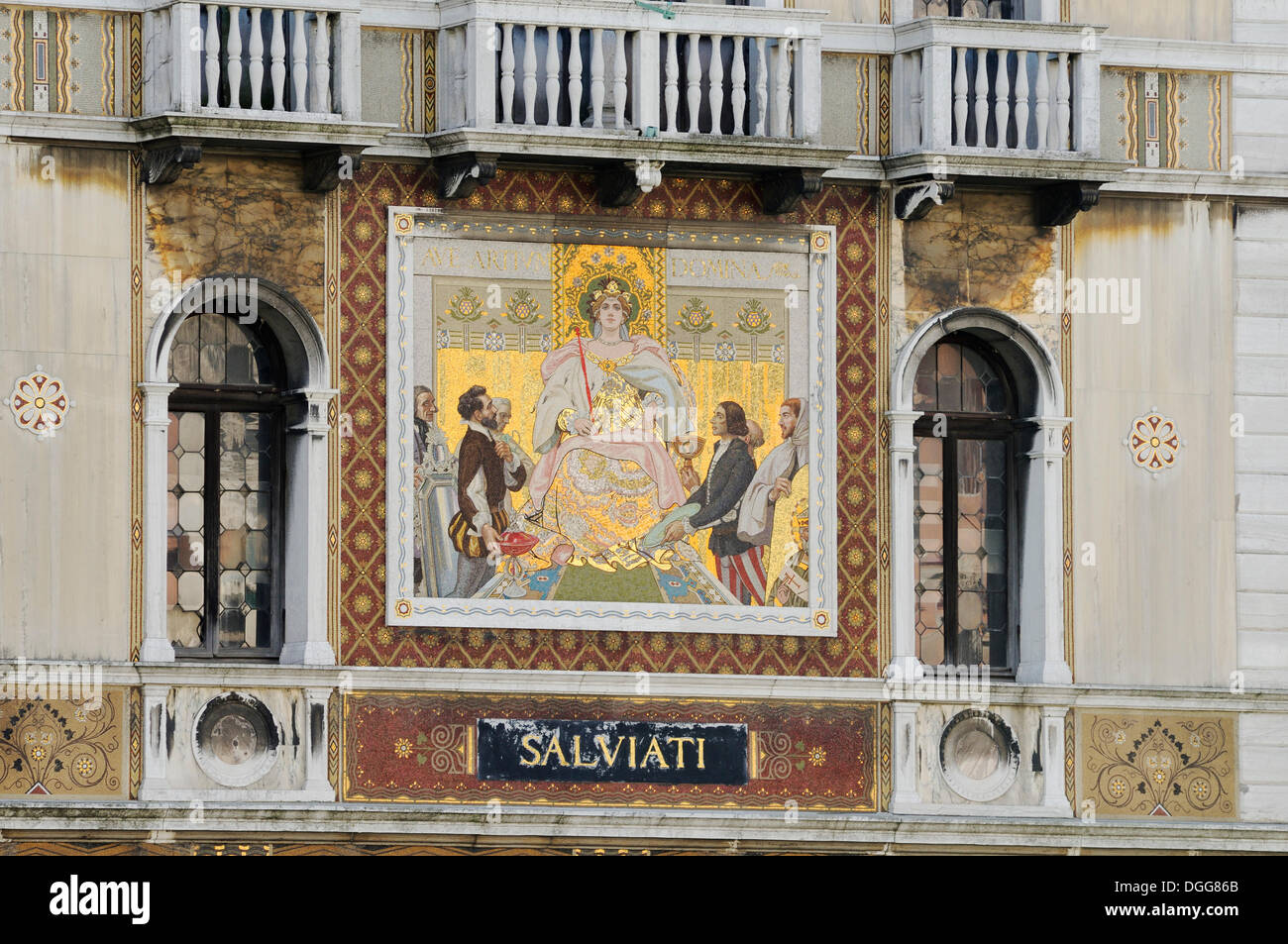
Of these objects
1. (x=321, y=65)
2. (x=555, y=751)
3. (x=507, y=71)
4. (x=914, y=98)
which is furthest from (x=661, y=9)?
(x=555, y=751)

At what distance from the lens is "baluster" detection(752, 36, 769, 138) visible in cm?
2362

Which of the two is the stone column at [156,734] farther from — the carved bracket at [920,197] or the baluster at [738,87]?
the carved bracket at [920,197]

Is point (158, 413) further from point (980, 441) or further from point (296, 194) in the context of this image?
point (980, 441)

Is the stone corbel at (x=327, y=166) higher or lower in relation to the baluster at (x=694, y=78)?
lower

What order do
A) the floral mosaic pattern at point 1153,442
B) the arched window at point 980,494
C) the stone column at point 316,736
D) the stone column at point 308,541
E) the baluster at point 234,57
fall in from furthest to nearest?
the floral mosaic pattern at point 1153,442, the arched window at point 980,494, the stone column at point 308,541, the stone column at point 316,736, the baluster at point 234,57

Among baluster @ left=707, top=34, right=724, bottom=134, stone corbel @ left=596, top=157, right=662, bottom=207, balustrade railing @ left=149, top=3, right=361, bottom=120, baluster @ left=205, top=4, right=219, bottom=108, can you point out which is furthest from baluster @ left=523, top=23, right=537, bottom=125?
baluster @ left=205, top=4, right=219, bottom=108

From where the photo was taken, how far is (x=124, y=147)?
22812 millimetres

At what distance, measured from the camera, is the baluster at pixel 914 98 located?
24031 mm

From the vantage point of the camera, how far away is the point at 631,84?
23.5 m

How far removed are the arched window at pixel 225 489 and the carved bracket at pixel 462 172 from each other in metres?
1.64

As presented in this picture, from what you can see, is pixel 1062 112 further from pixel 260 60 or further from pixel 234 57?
pixel 234 57

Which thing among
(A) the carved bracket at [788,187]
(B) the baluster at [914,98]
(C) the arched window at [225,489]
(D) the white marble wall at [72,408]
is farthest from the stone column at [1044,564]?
(D) the white marble wall at [72,408]

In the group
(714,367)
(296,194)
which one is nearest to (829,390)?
(714,367)

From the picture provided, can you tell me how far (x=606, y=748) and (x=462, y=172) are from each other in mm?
4165
